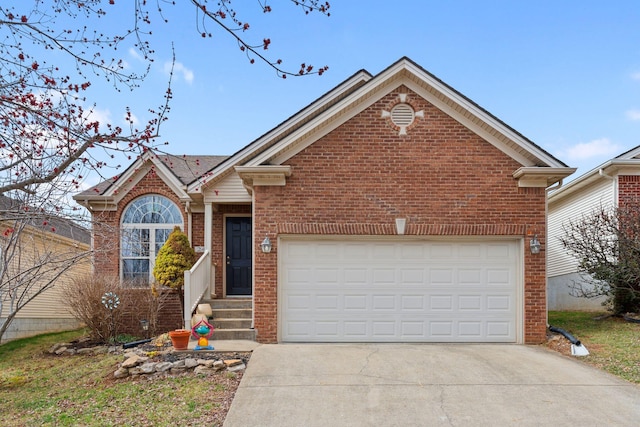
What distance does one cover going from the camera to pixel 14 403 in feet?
24.6

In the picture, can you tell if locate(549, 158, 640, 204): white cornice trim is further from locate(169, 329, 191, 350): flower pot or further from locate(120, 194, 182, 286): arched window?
locate(120, 194, 182, 286): arched window

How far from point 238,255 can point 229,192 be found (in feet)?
6.36

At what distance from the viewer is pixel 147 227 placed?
13.9 meters

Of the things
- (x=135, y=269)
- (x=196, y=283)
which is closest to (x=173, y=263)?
(x=196, y=283)

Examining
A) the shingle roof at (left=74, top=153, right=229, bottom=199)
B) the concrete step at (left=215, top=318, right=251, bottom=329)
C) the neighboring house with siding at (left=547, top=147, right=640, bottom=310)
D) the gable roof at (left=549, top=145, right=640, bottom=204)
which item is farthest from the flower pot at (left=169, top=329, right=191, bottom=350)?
the gable roof at (left=549, top=145, right=640, bottom=204)

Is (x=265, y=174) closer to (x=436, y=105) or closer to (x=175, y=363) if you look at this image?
(x=436, y=105)

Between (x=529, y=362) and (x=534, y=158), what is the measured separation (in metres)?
4.18

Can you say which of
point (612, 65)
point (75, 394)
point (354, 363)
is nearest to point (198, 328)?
point (75, 394)

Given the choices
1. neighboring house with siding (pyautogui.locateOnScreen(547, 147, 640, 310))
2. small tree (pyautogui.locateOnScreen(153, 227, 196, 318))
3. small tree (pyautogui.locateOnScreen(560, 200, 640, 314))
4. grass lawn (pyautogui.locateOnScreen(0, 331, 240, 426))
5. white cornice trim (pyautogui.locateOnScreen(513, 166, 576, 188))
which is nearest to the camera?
grass lawn (pyautogui.locateOnScreen(0, 331, 240, 426))

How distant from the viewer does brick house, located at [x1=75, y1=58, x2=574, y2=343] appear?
33.4ft

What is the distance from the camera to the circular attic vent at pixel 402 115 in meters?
10.5

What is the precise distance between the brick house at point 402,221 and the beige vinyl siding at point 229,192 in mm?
2142

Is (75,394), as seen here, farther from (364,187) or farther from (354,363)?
(364,187)

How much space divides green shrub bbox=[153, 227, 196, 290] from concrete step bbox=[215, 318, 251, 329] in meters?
1.89
